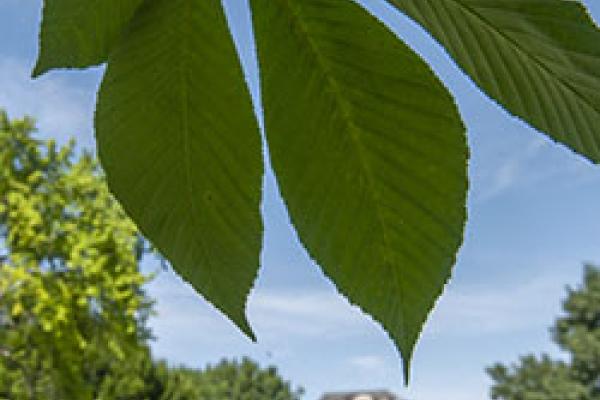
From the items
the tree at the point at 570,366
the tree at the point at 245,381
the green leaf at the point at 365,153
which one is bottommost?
the green leaf at the point at 365,153

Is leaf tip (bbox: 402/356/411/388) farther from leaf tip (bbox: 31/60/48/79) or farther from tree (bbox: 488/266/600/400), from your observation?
tree (bbox: 488/266/600/400)

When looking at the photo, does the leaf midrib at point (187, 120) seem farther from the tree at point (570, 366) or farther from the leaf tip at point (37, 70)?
the tree at point (570, 366)

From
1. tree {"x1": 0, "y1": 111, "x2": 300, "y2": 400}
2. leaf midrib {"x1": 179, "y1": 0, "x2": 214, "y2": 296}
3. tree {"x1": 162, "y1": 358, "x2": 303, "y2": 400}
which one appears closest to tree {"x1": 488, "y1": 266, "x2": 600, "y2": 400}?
tree {"x1": 162, "y1": 358, "x2": 303, "y2": 400}

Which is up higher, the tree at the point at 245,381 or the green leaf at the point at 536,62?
the tree at the point at 245,381

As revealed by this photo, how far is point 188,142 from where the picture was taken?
0.29m

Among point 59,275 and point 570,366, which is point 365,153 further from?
point 570,366

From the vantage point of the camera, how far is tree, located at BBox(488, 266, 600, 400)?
2652cm

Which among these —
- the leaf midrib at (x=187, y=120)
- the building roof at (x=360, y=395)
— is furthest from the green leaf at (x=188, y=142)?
the building roof at (x=360, y=395)

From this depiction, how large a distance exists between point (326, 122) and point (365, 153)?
0.05 feet

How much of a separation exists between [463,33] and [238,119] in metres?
0.09

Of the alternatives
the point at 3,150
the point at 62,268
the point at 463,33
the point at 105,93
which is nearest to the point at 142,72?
the point at 105,93

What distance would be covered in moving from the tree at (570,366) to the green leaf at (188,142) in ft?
90.4

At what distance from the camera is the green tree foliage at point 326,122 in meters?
0.23

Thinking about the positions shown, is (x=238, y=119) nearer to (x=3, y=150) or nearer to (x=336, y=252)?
(x=336, y=252)
